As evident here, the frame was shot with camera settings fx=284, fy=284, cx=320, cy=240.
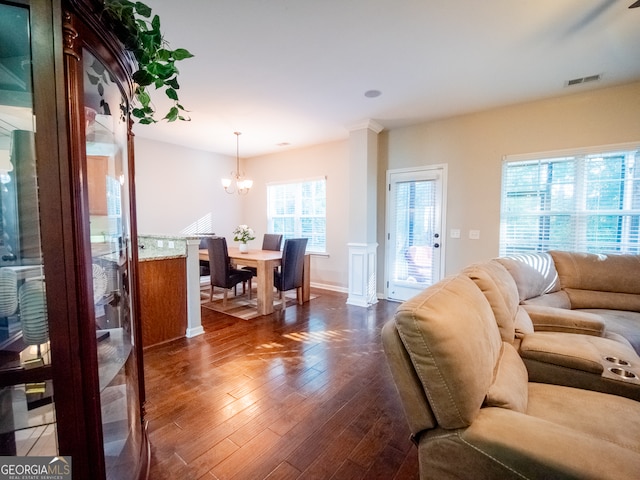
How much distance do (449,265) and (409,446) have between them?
3.00 metres

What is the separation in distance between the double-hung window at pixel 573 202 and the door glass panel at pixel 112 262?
4122 mm

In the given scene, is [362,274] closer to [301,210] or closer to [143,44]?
[301,210]

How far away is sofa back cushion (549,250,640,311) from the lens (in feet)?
8.37

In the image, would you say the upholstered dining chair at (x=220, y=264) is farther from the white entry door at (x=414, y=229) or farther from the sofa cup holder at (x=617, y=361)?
the sofa cup holder at (x=617, y=361)

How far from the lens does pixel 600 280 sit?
2656 mm

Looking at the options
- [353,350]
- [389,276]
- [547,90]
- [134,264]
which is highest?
[547,90]

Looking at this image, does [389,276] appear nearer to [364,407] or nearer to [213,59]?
[364,407]

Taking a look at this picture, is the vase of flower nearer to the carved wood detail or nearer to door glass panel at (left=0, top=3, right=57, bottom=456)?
door glass panel at (left=0, top=3, right=57, bottom=456)

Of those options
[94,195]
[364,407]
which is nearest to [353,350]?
[364,407]

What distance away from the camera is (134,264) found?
1.42m

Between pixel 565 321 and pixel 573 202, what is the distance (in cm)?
219

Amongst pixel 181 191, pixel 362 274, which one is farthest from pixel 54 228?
pixel 181 191

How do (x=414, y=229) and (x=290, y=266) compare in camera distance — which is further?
(x=414, y=229)

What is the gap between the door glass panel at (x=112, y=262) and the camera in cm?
100
